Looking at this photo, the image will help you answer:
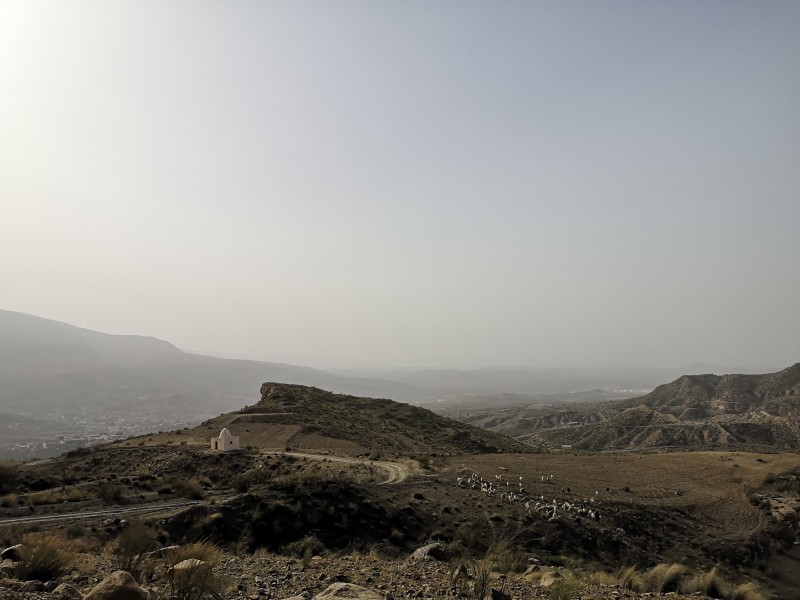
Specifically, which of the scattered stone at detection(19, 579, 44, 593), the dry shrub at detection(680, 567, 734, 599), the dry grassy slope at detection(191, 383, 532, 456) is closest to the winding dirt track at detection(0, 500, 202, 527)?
the scattered stone at detection(19, 579, 44, 593)

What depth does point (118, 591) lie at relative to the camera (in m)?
6.72

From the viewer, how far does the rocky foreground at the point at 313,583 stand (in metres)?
7.45

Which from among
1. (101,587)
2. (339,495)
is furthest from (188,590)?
(339,495)

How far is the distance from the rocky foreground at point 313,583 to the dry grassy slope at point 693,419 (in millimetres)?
63748

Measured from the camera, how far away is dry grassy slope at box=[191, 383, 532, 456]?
43.0 metres

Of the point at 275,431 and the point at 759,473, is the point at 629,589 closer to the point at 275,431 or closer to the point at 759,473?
the point at 759,473

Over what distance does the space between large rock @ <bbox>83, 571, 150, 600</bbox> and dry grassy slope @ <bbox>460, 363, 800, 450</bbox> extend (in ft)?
234

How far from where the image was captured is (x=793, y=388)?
10825 cm

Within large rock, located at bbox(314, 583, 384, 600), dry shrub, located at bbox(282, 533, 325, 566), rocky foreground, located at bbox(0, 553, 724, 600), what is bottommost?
dry shrub, located at bbox(282, 533, 325, 566)

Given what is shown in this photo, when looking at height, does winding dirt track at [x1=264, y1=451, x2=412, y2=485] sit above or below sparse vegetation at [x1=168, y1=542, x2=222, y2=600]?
below

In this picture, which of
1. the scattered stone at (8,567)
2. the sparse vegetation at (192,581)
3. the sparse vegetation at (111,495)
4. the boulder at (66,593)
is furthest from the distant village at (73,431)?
the sparse vegetation at (192,581)

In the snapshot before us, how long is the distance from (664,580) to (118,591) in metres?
12.6

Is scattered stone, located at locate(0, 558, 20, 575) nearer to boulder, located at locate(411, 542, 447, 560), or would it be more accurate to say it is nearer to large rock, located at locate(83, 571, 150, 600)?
large rock, located at locate(83, 571, 150, 600)

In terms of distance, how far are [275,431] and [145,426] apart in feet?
426
